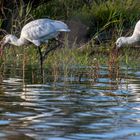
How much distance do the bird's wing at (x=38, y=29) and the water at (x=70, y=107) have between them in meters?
3.76

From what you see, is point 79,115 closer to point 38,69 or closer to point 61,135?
point 61,135

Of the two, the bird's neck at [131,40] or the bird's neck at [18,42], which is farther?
the bird's neck at [131,40]

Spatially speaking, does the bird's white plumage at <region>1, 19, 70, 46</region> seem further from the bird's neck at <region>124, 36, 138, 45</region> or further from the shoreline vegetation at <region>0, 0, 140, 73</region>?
the bird's neck at <region>124, 36, 138, 45</region>

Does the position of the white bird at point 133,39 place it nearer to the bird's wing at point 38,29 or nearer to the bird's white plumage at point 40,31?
the bird's white plumage at point 40,31

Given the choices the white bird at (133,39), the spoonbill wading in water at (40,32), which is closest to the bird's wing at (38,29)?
the spoonbill wading in water at (40,32)

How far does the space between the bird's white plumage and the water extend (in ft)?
12.2

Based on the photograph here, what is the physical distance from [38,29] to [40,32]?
10 centimetres

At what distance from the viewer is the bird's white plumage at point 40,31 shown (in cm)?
1484

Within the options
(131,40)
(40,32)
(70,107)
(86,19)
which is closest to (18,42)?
(40,32)

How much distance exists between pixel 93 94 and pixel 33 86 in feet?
4.06

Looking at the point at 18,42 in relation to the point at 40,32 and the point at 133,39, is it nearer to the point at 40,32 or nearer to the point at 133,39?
the point at 40,32

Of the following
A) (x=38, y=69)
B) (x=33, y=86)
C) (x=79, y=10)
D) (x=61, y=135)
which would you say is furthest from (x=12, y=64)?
(x=79, y=10)

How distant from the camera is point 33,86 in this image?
9.41 metres

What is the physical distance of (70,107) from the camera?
718cm
